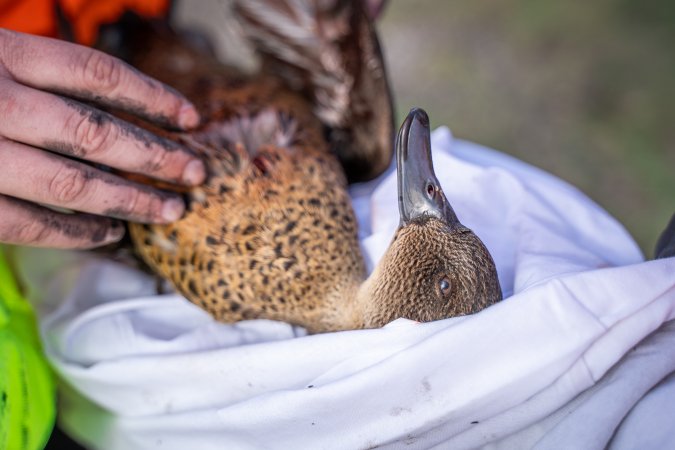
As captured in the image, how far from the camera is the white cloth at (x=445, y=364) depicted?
3.95 feet

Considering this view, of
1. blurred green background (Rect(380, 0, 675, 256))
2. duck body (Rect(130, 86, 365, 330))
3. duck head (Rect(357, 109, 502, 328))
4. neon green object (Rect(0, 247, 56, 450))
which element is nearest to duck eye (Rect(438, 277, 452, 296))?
duck head (Rect(357, 109, 502, 328))

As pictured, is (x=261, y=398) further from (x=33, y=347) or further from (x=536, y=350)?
(x=33, y=347)

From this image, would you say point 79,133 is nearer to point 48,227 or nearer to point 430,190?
point 48,227

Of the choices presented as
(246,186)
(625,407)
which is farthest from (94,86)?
(625,407)

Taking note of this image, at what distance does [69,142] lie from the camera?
1371mm

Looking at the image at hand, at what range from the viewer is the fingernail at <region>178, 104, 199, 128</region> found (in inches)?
61.1

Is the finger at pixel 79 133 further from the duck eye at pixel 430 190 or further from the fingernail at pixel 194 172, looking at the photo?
the duck eye at pixel 430 190

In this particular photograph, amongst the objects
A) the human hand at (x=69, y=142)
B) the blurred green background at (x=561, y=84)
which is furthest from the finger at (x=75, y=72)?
the blurred green background at (x=561, y=84)

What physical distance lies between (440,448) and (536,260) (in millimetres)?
422

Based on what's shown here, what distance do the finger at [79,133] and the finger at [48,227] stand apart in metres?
0.14

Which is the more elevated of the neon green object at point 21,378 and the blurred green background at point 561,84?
the blurred green background at point 561,84

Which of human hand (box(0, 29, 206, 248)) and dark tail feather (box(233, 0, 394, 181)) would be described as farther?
dark tail feather (box(233, 0, 394, 181))

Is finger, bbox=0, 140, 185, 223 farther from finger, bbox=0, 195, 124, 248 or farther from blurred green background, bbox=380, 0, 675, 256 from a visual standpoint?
blurred green background, bbox=380, 0, 675, 256

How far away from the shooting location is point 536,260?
141 centimetres
